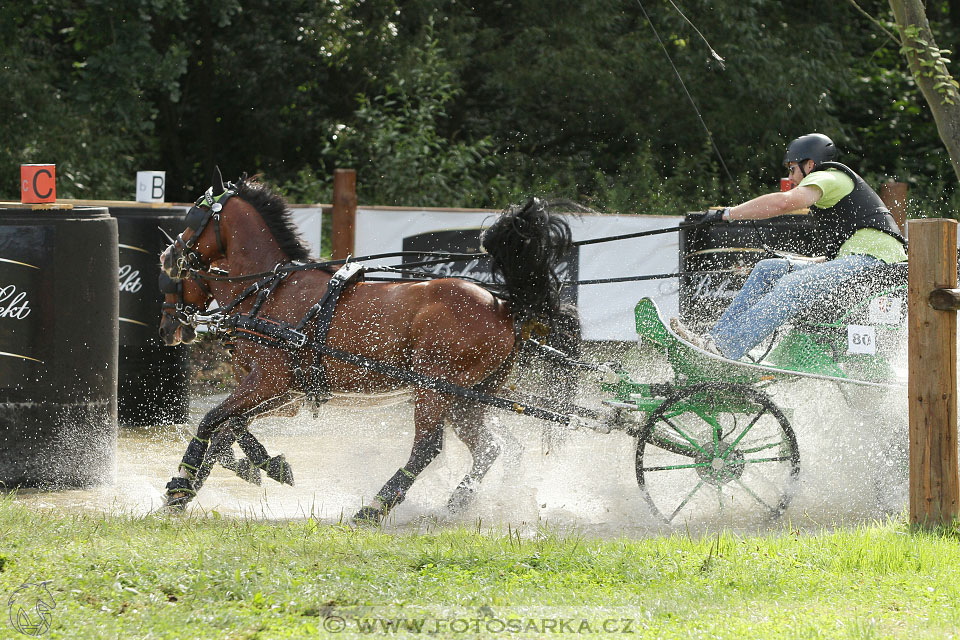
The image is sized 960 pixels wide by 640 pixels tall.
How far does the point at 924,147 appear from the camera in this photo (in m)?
17.2

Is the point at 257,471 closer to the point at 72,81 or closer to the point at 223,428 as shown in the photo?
the point at 223,428

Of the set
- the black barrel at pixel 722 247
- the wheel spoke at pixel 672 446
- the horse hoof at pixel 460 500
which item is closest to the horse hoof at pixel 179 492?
the horse hoof at pixel 460 500

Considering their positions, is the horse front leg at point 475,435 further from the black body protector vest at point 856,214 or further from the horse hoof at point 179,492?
the black body protector vest at point 856,214

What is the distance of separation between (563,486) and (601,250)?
4.04 meters

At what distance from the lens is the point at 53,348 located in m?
6.39

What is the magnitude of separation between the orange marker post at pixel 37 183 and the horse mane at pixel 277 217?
4.16ft

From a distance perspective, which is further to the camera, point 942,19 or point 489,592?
point 942,19

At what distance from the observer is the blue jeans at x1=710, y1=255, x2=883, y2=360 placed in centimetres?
563

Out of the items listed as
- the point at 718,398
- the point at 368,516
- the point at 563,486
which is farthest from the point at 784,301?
the point at 368,516

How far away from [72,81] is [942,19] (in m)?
13.6

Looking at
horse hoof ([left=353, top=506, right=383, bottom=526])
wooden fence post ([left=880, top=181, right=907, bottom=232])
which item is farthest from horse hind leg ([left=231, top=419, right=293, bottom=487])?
wooden fence post ([left=880, top=181, right=907, bottom=232])

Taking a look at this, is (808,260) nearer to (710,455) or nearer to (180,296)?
(710,455)

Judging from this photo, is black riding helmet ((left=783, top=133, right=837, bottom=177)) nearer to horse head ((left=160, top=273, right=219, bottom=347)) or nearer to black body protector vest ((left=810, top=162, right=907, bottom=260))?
black body protector vest ((left=810, top=162, right=907, bottom=260))

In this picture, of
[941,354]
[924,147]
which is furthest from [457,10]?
[941,354]
